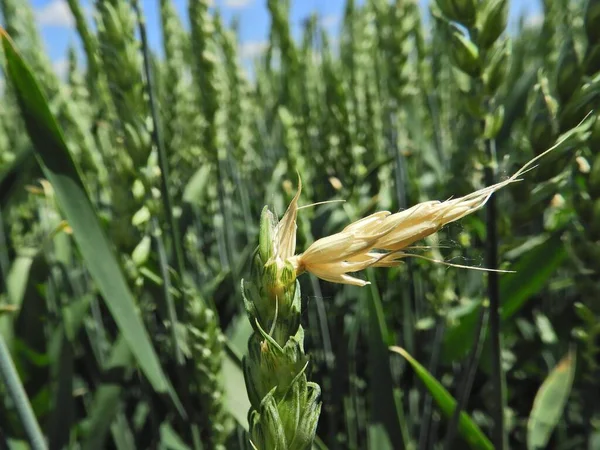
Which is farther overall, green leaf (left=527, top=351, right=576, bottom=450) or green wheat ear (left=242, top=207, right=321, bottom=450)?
green leaf (left=527, top=351, right=576, bottom=450)

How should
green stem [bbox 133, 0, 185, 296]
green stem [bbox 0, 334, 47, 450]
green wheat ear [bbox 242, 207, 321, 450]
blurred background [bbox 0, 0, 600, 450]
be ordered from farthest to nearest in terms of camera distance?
green stem [bbox 133, 0, 185, 296]
blurred background [bbox 0, 0, 600, 450]
green stem [bbox 0, 334, 47, 450]
green wheat ear [bbox 242, 207, 321, 450]

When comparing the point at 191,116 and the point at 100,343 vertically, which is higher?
the point at 191,116

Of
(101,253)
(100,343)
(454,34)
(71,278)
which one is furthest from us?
(71,278)

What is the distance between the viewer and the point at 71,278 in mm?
1219

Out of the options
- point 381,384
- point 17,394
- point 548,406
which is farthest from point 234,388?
point 548,406

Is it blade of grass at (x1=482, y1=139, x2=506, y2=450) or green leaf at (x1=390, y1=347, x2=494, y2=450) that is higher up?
blade of grass at (x1=482, y1=139, x2=506, y2=450)

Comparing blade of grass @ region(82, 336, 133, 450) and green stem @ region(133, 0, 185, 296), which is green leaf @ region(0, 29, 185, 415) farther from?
blade of grass @ region(82, 336, 133, 450)

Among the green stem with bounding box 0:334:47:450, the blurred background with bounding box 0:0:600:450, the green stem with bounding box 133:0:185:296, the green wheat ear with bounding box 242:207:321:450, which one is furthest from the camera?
the green stem with bounding box 133:0:185:296

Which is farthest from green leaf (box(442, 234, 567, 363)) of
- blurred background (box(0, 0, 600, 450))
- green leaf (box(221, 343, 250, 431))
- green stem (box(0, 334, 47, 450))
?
green stem (box(0, 334, 47, 450))

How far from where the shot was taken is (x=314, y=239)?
41.4 inches

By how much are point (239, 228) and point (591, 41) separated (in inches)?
41.1

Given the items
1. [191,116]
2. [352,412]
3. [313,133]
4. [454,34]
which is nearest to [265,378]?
[454,34]

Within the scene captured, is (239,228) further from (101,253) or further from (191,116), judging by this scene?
(101,253)

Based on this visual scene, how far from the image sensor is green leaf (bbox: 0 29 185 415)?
602mm
